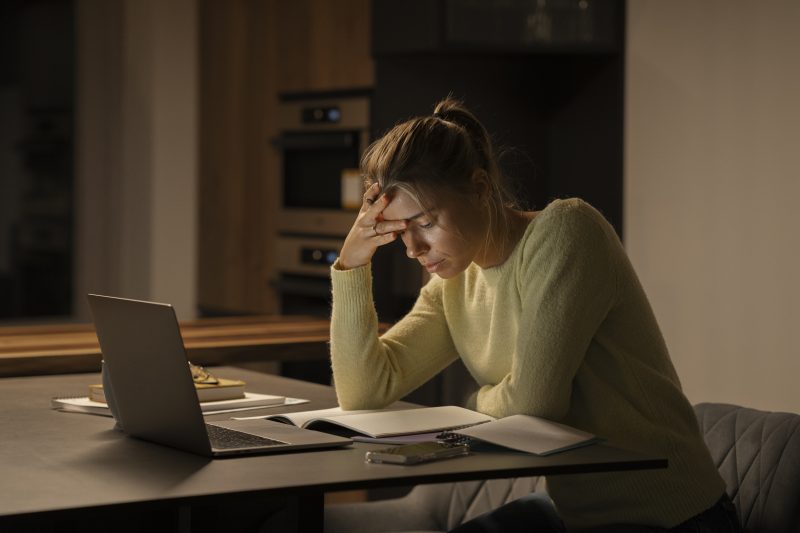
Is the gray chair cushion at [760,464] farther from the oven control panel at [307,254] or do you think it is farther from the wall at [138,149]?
the wall at [138,149]

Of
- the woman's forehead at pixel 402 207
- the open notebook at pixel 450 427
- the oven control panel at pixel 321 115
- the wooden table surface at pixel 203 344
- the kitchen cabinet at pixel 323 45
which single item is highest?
the kitchen cabinet at pixel 323 45

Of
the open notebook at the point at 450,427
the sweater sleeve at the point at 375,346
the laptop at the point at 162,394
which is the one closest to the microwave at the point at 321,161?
the sweater sleeve at the point at 375,346

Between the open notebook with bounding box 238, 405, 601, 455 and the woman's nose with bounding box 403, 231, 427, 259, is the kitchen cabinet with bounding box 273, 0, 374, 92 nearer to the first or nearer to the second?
the woman's nose with bounding box 403, 231, 427, 259

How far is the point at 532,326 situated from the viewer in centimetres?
192

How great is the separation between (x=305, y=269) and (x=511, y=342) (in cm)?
290

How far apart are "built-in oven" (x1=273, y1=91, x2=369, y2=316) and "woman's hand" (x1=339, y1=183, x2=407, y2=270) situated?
7.92 feet

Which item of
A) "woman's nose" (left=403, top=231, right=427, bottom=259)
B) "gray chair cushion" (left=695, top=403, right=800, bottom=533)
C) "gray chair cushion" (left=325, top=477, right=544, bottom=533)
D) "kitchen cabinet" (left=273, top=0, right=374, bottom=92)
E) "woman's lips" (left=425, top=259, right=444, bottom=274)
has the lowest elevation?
"gray chair cushion" (left=325, top=477, right=544, bottom=533)

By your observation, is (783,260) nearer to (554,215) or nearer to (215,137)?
(554,215)

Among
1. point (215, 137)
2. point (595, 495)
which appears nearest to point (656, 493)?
point (595, 495)

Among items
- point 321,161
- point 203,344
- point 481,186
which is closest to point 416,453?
point 481,186

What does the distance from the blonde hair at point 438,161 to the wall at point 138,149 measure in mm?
3570

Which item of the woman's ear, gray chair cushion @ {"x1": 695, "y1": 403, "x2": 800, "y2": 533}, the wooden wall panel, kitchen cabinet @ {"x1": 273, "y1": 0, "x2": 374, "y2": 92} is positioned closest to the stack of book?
the woman's ear

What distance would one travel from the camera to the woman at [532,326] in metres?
1.91

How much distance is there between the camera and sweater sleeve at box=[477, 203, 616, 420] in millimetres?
1897
